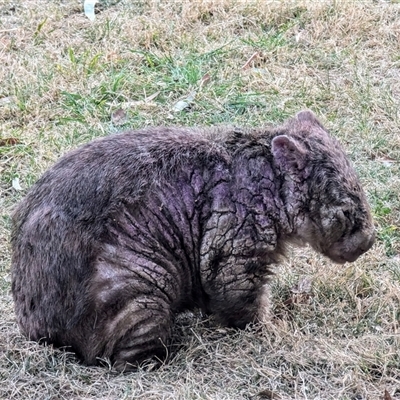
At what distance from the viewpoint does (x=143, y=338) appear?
15.3ft

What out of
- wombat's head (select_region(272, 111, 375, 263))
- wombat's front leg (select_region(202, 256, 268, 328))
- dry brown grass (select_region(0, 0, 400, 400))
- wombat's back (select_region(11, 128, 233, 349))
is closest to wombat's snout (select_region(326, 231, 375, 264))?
wombat's head (select_region(272, 111, 375, 263))

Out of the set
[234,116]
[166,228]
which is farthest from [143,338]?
[234,116]

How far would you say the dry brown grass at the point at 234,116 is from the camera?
15.1 feet

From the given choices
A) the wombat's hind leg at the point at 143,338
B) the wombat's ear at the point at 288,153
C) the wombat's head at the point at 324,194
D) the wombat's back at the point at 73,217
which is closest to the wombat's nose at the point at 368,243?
the wombat's head at the point at 324,194

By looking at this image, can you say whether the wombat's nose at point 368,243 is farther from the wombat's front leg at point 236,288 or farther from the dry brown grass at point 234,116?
the wombat's front leg at point 236,288

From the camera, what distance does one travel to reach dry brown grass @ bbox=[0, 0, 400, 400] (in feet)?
15.1

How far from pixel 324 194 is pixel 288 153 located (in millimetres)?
306

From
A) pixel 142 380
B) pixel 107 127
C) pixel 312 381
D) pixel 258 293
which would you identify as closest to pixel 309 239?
pixel 258 293

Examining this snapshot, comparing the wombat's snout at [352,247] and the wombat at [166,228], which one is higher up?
the wombat at [166,228]

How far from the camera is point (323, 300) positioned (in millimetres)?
5289

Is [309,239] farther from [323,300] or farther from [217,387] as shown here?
[217,387]

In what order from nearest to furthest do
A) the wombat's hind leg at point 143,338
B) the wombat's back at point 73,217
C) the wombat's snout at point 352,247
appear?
the wombat's back at point 73,217 < the wombat's hind leg at point 143,338 < the wombat's snout at point 352,247

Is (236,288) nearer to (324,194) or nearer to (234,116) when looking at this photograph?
(324,194)

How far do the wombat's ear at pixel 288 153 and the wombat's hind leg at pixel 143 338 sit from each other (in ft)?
3.38
